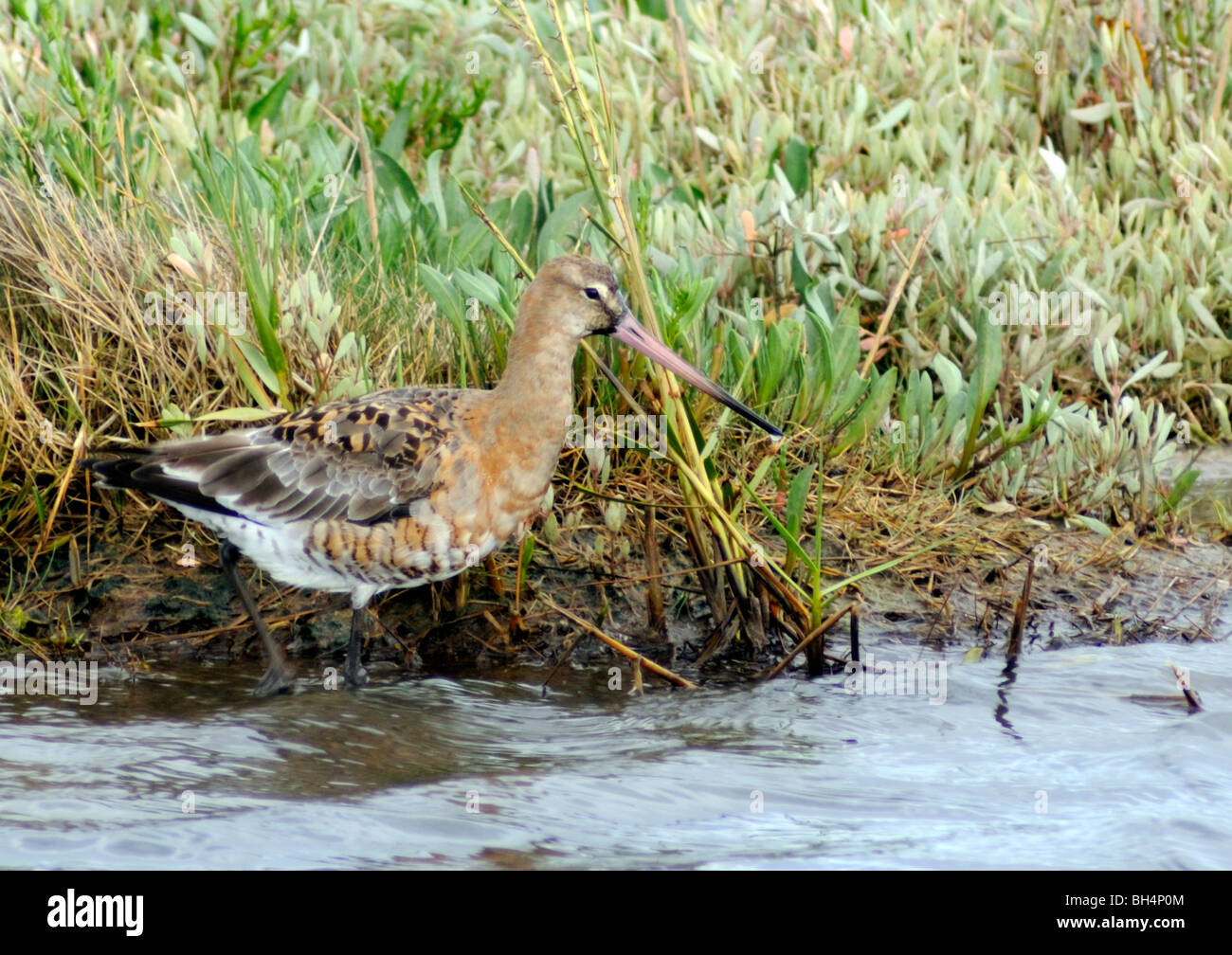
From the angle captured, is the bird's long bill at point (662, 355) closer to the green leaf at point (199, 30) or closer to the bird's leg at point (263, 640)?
the bird's leg at point (263, 640)

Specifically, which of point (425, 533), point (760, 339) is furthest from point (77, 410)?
point (760, 339)

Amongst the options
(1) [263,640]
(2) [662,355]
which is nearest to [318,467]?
(1) [263,640]

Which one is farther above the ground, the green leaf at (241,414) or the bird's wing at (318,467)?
the green leaf at (241,414)

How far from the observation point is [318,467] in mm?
5215

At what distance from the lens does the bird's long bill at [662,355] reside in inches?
203

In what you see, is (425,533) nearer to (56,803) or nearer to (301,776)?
(301,776)

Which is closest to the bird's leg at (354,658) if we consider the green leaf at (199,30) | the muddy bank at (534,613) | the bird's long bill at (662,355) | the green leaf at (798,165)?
the muddy bank at (534,613)

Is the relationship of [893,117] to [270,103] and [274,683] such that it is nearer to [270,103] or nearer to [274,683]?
[270,103]

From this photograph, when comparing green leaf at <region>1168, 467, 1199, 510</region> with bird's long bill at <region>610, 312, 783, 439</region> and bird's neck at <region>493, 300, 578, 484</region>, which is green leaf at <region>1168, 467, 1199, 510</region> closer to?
bird's long bill at <region>610, 312, 783, 439</region>

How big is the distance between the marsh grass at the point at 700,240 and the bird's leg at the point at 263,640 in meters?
0.51

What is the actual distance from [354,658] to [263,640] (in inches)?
12.0

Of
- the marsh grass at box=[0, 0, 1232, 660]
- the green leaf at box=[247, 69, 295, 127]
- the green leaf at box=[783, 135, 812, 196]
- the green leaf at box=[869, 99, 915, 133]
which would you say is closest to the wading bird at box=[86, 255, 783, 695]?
the marsh grass at box=[0, 0, 1232, 660]

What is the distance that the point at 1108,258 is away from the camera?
24.1ft

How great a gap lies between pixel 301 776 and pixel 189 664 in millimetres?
1148
